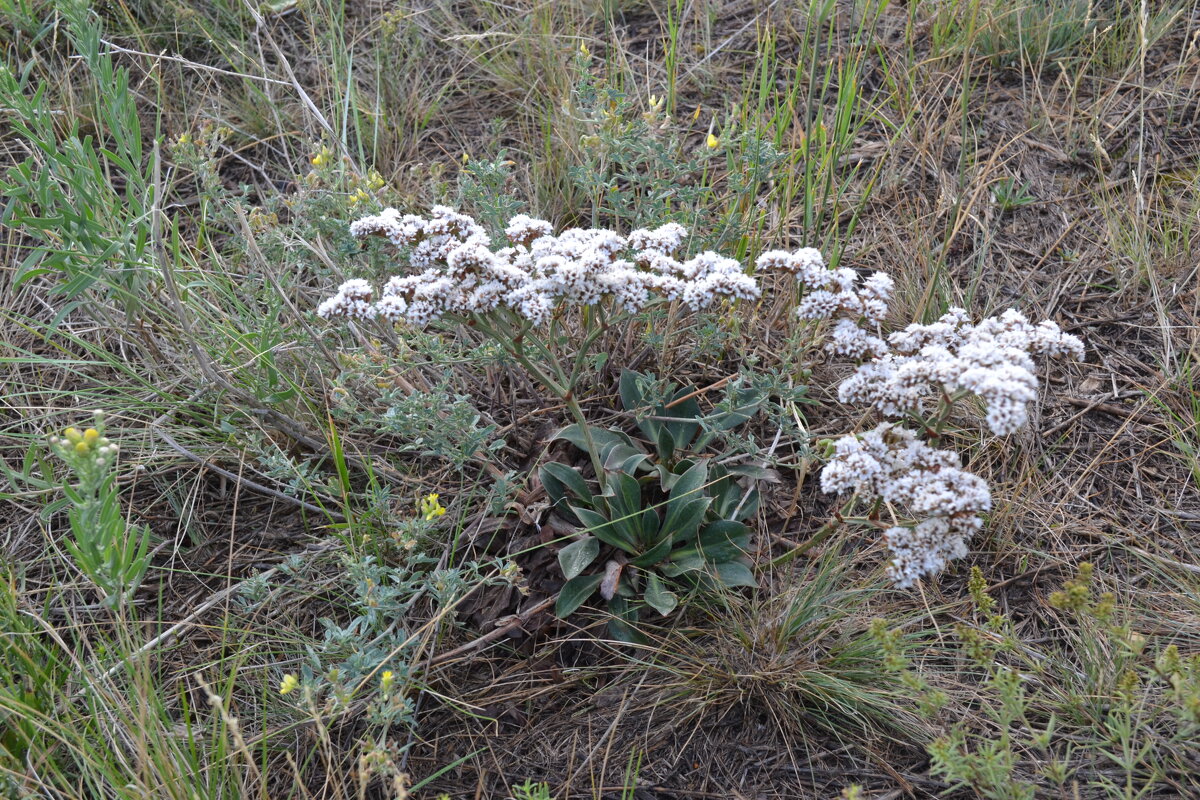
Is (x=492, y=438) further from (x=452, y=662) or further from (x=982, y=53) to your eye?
(x=982, y=53)

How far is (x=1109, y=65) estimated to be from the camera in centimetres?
380

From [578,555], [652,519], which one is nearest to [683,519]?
[652,519]

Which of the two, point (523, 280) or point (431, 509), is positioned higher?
point (523, 280)

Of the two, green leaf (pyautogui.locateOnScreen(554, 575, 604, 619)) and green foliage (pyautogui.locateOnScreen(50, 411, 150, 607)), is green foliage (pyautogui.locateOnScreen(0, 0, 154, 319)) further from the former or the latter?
green leaf (pyautogui.locateOnScreen(554, 575, 604, 619))

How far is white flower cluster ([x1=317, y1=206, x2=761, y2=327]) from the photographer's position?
6.78 feet

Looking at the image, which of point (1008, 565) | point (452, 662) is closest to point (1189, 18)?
point (1008, 565)

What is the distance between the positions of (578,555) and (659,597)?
251 mm

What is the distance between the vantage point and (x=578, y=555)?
8.02ft

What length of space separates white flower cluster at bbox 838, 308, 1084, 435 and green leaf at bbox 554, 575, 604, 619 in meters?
0.86

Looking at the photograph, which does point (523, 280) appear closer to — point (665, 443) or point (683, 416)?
point (665, 443)

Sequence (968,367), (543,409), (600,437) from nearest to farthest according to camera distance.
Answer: (968,367) < (600,437) < (543,409)

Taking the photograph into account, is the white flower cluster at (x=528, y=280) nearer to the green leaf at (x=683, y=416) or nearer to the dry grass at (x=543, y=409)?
the dry grass at (x=543, y=409)

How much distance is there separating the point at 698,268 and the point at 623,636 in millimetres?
990

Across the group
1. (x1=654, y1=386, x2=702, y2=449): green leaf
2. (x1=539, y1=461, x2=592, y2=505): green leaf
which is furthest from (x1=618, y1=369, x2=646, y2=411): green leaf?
(x1=539, y1=461, x2=592, y2=505): green leaf
